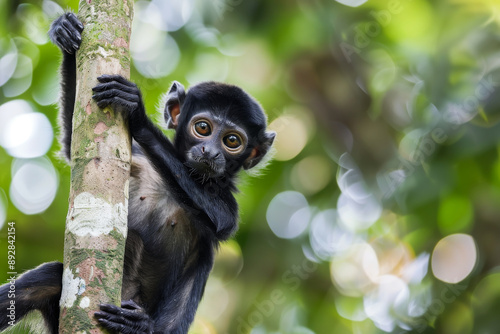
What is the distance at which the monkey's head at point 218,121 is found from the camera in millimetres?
6465

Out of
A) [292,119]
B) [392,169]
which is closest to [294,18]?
[292,119]

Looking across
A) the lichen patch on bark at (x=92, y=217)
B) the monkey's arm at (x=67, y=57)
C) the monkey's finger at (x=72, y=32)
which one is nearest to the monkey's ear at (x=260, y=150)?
the monkey's arm at (x=67, y=57)

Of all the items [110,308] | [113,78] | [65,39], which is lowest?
[110,308]

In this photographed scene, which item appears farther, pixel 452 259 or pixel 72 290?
pixel 452 259

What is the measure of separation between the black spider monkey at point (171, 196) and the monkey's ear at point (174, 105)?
1cm

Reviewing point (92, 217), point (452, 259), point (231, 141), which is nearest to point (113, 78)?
point (92, 217)

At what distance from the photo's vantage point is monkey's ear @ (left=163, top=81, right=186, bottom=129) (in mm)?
6777

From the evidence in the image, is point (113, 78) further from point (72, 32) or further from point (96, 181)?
point (96, 181)

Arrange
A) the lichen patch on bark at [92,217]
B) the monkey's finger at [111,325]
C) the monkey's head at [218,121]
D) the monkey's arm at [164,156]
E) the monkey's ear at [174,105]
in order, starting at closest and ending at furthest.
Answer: the monkey's finger at [111,325]
the lichen patch on bark at [92,217]
the monkey's arm at [164,156]
the monkey's head at [218,121]
the monkey's ear at [174,105]

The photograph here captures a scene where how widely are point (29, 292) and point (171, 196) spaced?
1553 millimetres

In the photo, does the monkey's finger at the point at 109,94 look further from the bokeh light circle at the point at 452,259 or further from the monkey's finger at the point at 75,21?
the bokeh light circle at the point at 452,259

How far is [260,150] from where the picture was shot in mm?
7113

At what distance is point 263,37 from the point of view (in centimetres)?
907

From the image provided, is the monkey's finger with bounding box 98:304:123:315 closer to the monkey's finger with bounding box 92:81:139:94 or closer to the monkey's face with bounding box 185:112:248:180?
the monkey's finger with bounding box 92:81:139:94
